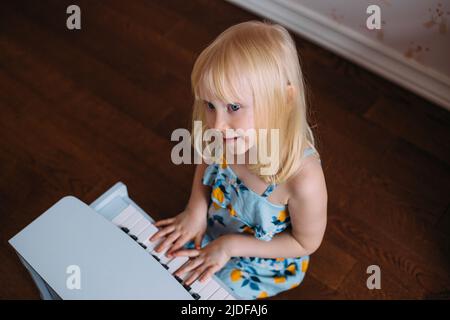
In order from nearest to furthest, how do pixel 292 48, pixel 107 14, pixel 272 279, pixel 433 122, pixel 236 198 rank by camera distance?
pixel 292 48 < pixel 236 198 < pixel 272 279 < pixel 433 122 < pixel 107 14

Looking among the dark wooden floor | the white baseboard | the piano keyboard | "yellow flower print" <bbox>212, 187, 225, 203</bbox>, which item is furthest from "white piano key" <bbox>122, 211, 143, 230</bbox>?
the white baseboard

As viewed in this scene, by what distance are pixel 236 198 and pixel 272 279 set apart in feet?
0.89

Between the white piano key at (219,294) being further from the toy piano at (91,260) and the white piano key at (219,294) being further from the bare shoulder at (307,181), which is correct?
the bare shoulder at (307,181)

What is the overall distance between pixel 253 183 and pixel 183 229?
224mm

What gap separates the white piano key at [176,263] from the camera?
98 cm

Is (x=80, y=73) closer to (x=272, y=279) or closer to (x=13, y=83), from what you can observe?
(x=13, y=83)

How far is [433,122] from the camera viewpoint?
1.80 meters

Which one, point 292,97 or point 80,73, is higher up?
point 292,97

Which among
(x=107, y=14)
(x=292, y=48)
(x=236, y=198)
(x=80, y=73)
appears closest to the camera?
(x=292, y=48)

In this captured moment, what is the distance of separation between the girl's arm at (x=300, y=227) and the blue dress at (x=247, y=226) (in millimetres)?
25

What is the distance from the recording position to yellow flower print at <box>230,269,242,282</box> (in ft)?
4.00

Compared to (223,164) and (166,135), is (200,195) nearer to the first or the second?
(223,164)

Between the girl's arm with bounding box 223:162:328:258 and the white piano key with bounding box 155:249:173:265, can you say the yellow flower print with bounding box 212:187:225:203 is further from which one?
the white piano key with bounding box 155:249:173:265
